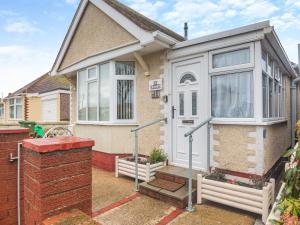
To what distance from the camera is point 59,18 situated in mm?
9219

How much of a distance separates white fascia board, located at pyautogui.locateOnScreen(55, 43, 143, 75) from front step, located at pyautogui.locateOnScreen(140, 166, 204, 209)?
3223 mm

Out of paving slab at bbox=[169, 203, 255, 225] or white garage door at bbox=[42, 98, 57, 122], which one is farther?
white garage door at bbox=[42, 98, 57, 122]

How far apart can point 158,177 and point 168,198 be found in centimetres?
93

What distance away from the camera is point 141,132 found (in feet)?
20.1

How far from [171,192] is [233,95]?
2461 millimetres

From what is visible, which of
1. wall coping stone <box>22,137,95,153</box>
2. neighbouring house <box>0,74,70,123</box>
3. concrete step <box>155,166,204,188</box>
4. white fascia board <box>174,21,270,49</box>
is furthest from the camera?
neighbouring house <box>0,74,70,123</box>

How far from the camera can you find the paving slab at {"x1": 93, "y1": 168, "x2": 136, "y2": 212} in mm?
4146

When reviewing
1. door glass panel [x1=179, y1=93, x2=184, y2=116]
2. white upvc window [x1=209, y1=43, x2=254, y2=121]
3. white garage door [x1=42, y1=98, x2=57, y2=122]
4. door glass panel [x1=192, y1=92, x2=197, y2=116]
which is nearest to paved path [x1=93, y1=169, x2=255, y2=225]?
white upvc window [x1=209, y1=43, x2=254, y2=121]

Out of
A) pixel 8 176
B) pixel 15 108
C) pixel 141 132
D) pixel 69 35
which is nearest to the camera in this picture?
pixel 8 176

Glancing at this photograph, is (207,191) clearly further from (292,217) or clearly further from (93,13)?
(93,13)

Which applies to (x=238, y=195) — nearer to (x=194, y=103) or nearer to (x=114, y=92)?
(x=194, y=103)

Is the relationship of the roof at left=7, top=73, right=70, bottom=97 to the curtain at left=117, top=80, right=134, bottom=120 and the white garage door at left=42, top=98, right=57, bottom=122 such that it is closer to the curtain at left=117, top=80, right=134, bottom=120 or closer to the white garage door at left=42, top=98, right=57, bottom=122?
the white garage door at left=42, top=98, right=57, bottom=122

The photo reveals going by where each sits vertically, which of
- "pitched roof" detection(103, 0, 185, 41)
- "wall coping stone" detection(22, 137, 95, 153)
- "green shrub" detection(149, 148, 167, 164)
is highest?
"pitched roof" detection(103, 0, 185, 41)

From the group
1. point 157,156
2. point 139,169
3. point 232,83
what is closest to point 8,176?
point 139,169
